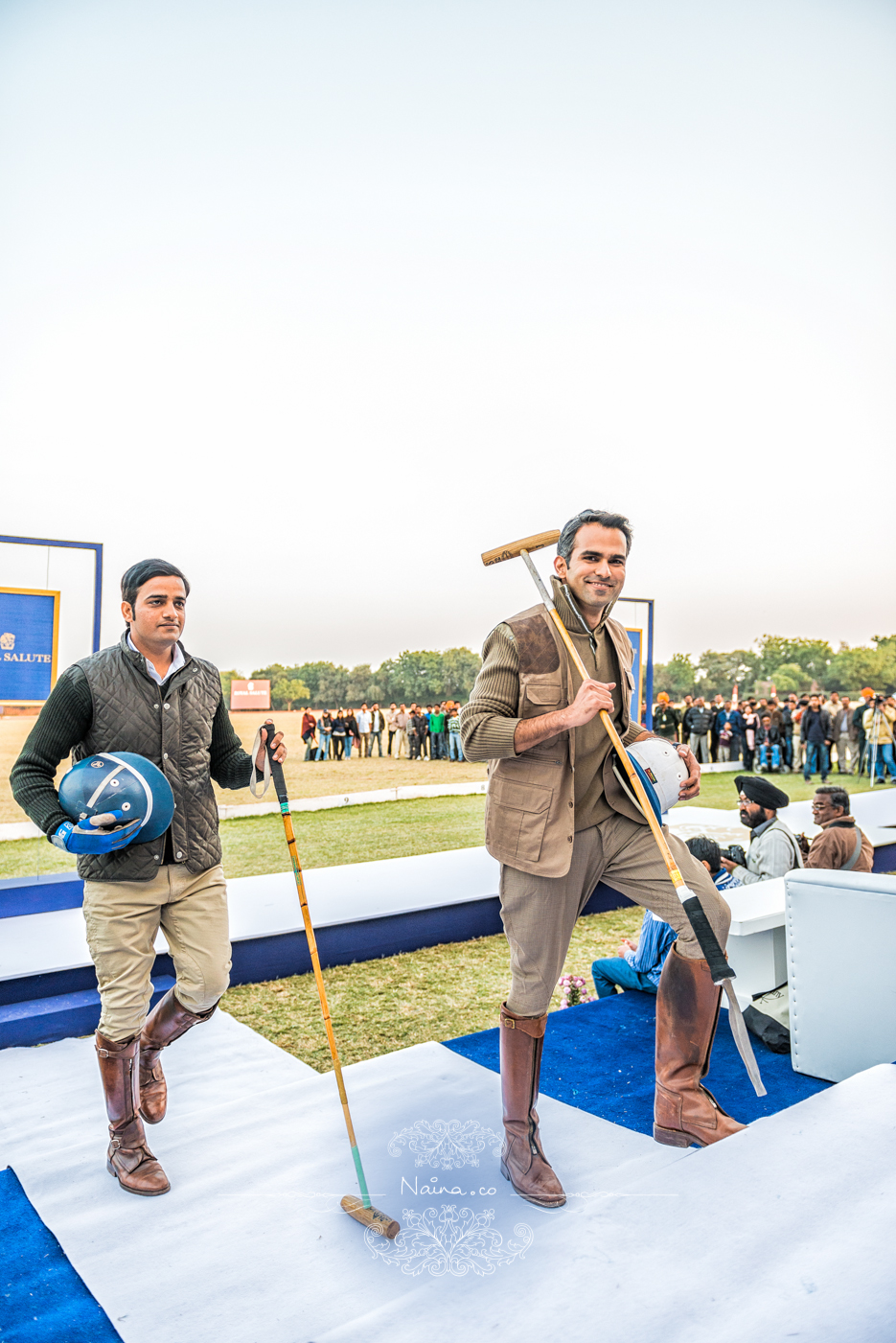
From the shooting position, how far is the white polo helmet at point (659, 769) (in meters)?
2.79

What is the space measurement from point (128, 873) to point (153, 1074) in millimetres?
805

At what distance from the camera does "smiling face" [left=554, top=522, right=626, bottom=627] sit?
2.63m

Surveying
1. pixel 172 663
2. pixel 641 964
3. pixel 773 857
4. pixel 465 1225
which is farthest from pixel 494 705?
pixel 773 857

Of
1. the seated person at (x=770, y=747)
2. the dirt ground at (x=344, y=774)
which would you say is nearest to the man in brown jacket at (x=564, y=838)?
the dirt ground at (x=344, y=774)

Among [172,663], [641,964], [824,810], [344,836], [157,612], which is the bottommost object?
[344,836]

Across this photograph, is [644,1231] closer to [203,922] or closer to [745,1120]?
[745,1120]

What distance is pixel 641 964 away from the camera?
4289mm

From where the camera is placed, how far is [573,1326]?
5.79 feet

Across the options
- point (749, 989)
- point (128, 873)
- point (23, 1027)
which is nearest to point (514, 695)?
point (128, 873)

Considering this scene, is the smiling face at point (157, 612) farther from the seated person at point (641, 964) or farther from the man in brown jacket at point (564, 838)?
the seated person at point (641, 964)

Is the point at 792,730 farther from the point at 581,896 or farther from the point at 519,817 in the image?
the point at 519,817

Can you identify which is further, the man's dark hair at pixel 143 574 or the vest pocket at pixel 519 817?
the man's dark hair at pixel 143 574

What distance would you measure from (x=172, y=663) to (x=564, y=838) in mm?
1339

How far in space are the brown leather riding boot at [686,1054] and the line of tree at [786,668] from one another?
1769 inches
